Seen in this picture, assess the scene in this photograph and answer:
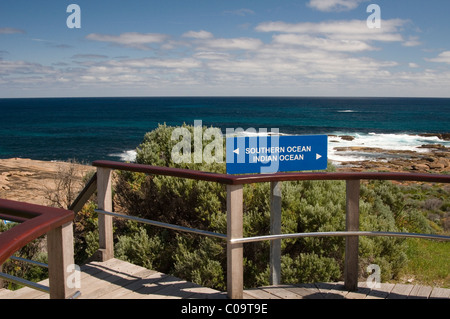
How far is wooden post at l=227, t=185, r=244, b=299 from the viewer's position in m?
3.08

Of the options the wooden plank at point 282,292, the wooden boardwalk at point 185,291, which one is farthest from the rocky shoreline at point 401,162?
the wooden plank at point 282,292

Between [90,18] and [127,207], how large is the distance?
90.0 m

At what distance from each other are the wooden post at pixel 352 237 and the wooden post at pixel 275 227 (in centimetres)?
68

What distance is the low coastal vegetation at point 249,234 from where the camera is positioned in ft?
20.2

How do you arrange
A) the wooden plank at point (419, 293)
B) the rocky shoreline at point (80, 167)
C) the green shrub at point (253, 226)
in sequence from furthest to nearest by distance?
1. the rocky shoreline at point (80, 167)
2. the green shrub at point (253, 226)
3. the wooden plank at point (419, 293)

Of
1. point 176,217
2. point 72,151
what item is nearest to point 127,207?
point 176,217

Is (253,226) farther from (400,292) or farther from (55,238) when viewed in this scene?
(55,238)

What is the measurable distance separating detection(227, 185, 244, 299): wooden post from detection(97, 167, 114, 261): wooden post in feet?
5.22

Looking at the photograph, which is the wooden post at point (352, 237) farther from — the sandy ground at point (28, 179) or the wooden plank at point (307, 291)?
the sandy ground at point (28, 179)

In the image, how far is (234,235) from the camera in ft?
10.2

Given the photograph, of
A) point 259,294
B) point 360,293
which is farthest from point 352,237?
point 259,294

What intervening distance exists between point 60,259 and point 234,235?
1455 millimetres

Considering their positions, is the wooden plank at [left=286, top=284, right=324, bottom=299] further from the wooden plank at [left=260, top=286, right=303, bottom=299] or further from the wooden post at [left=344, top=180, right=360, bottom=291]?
the wooden post at [left=344, top=180, right=360, bottom=291]

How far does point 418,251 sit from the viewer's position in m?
7.60
